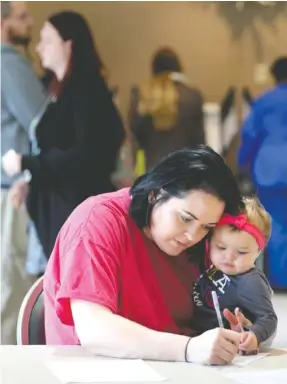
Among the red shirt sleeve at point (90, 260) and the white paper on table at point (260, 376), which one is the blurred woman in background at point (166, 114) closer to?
the red shirt sleeve at point (90, 260)

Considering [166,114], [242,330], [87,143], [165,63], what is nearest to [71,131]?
Result: [87,143]

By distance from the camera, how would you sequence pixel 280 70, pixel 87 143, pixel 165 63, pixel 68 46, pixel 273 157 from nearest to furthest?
pixel 87 143, pixel 68 46, pixel 273 157, pixel 280 70, pixel 165 63

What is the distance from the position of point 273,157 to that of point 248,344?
206 centimetres

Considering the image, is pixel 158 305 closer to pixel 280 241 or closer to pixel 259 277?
pixel 259 277

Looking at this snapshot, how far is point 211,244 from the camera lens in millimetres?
1571

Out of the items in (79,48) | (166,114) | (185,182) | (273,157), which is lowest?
(273,157)

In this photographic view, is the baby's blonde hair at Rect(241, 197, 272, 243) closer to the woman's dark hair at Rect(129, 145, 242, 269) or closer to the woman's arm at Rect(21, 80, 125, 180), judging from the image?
the woman's dark hair at Rect(129, 145, 242, 269)

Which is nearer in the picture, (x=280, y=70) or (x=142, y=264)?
(x=142, y=264)

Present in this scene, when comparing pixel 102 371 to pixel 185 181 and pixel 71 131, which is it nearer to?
pixel 185 181

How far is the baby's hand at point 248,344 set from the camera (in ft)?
4.56

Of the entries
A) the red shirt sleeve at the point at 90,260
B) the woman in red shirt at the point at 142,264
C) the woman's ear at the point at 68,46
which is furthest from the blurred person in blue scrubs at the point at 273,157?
the red shirt sleeve at the point at 90,260

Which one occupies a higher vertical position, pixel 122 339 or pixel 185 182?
pixel 185 182

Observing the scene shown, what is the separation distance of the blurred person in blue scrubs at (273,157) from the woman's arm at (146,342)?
6.59 feet

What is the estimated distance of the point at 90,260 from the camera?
1366mm
